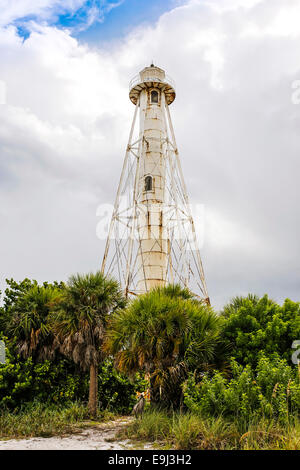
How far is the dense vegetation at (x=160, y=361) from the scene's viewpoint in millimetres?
10609

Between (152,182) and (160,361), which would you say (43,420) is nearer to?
(160,361)

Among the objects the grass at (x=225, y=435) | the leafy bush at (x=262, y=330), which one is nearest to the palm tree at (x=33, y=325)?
the grass at (x=225, y=435)

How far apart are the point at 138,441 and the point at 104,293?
20.4 ft

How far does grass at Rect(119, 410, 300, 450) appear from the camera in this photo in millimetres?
9195

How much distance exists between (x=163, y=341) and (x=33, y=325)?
241 inches

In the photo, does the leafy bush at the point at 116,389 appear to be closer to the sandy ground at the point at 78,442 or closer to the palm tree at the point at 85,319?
the palm tree at the point at 85,319

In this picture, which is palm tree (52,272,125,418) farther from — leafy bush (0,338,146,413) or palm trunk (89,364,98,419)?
leafy bush (0,338,146,413)

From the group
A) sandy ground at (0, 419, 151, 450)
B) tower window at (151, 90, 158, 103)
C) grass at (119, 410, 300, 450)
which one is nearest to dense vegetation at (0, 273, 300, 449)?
grass at (119, 410, 300, 450)

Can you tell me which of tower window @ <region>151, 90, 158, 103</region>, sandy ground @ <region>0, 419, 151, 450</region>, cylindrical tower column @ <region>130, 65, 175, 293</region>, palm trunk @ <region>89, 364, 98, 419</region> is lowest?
sandy ground @ <region>0, 419, 151, 450</region>

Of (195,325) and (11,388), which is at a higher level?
(195,325)

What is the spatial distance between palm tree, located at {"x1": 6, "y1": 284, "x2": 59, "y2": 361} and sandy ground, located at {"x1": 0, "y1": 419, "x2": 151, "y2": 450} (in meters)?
4.45
